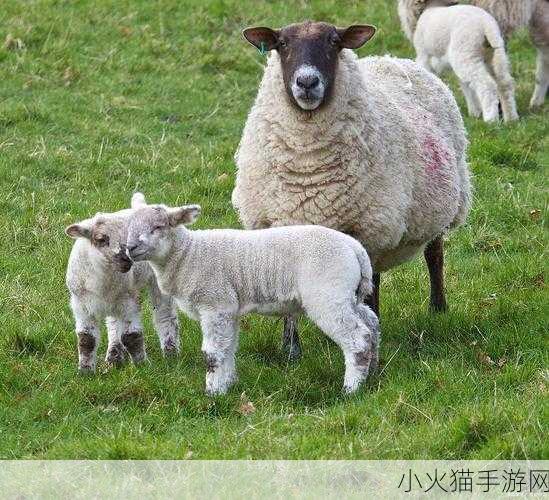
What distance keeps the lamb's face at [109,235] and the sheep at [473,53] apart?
6.84 m

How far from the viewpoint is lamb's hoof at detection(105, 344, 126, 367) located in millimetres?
6465

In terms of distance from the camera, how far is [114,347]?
649 cm

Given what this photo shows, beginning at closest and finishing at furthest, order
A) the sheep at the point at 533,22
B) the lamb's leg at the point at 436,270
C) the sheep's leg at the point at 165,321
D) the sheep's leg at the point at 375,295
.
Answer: the sheep's leg at the point at 165,321
the sheep's leg at the point at 375,295
the lamb's leg at the point at 436,270
the sheep at the point at 533,22

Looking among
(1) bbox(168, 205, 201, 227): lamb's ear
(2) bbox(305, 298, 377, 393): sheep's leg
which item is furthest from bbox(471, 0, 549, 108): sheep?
(1) bbox(168, 205, 201, 227): lamb's ear

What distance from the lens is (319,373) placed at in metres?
6.44

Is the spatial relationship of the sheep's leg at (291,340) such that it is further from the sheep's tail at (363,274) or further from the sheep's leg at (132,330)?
the sheep's leg at (132,330)

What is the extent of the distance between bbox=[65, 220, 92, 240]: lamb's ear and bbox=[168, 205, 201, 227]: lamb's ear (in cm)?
44

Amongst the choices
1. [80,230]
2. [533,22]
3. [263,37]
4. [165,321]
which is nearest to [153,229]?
[80,230]

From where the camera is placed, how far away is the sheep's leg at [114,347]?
646 centimetres

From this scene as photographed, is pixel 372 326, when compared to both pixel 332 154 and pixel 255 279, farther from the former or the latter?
pixel 332 154

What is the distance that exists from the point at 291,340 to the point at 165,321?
0.75m

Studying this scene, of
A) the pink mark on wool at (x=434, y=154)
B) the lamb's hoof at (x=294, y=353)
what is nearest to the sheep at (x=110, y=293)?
the lamb's hoof at (x=294, y=353)

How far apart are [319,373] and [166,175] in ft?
13.6

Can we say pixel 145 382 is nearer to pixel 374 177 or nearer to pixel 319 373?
pixel 319 373
